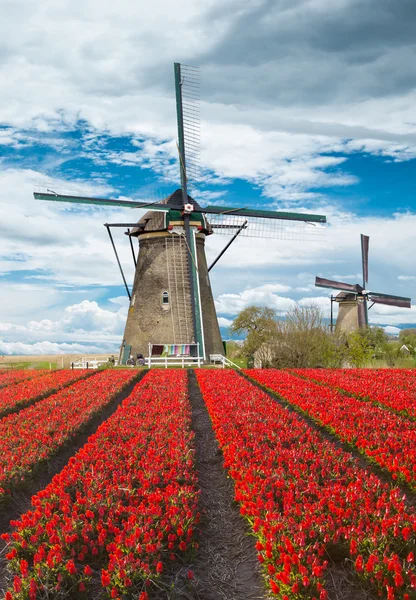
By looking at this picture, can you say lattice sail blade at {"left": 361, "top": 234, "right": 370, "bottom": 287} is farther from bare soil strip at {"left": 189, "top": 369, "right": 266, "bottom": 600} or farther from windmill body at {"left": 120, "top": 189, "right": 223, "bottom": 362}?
bare soil strip at {"left": 189, "top": 369, "right": 266, "bottom": 600}

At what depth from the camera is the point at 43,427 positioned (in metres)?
12.3

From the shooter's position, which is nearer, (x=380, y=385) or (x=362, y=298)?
(x=380, y=385)

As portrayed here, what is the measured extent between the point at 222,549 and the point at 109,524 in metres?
1.62

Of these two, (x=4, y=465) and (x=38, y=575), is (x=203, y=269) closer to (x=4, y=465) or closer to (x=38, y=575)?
(x=4, y=465)

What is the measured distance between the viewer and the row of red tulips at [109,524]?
5.86m

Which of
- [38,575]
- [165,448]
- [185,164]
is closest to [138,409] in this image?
[165,448]

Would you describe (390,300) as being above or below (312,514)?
above

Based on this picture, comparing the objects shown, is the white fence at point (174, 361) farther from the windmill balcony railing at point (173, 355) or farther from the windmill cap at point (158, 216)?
the windmill cap at point (158, 216)

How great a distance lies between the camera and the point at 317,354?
3148 cm

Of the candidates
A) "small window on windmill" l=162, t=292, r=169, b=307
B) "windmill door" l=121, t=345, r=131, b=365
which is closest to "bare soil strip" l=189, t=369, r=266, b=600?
"small window on windmill" l=162, t=292, r=169, b=307

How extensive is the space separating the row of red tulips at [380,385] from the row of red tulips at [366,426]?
1148 mm

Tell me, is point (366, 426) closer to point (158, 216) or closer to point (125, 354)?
point (125, 354)

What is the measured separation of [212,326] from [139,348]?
4.50 m

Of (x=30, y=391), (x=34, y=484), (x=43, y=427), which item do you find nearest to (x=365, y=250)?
(x=30, y=391)
